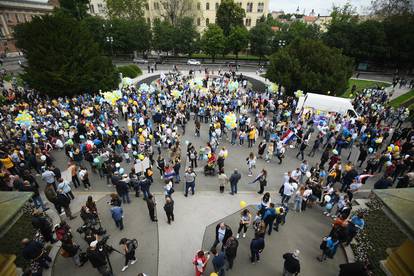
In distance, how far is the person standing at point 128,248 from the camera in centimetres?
693

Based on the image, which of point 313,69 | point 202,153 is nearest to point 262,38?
point 313,69

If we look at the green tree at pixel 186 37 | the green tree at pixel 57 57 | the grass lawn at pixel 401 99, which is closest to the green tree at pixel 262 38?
the green tree at pixel 186 37

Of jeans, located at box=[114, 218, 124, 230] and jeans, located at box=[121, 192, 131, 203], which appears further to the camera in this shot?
jeans, located at box=[121, 192, 131, 203]

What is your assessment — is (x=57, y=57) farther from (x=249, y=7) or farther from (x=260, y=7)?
(x=260, y=7)

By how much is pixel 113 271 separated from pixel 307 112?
A: 59.9 feet

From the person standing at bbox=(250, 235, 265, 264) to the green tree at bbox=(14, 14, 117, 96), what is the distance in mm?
23453

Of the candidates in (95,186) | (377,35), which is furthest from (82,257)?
(377,35)

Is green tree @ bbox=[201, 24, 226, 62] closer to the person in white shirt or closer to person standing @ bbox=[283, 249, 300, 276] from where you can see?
the person in white shirt

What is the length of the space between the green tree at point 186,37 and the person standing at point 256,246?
167ft

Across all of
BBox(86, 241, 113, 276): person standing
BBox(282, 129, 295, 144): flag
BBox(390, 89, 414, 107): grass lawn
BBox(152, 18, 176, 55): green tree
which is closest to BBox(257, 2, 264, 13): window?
BBox(152, 18, 176, 55): green tree

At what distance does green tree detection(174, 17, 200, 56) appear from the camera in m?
51.0

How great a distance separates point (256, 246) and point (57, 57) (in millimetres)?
25154

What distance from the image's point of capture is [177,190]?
1145 centimetres

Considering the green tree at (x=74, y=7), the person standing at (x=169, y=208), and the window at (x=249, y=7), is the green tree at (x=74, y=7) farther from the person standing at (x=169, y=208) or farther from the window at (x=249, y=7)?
the person standing at (x=169, y=208)
